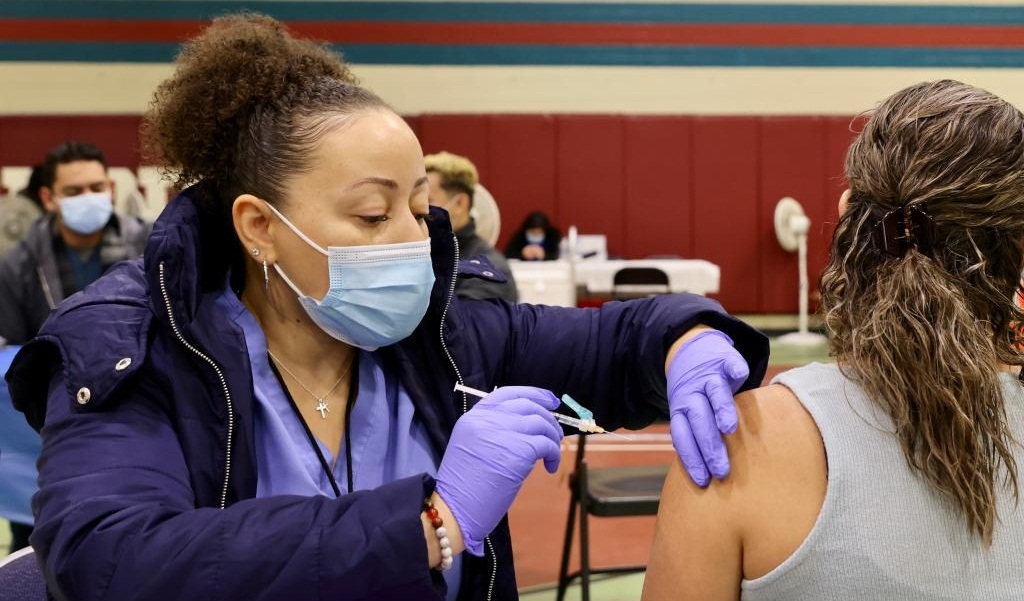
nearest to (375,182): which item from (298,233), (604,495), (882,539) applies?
(298,233)

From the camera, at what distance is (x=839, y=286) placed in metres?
1.04

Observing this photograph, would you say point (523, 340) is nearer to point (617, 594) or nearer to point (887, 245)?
point (887, 245)

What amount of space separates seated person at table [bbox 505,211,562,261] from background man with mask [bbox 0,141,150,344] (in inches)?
178

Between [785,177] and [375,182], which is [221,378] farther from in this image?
[785,177]

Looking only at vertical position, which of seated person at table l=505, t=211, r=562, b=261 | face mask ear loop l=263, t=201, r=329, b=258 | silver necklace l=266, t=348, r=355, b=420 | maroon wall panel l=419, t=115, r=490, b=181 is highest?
maroon wall panel l=419, t=115, r=490, b=181

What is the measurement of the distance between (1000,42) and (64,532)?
31.3 ft

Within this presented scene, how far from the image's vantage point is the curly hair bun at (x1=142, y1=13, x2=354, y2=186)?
1326 millimetres

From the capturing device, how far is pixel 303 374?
1.38 metres

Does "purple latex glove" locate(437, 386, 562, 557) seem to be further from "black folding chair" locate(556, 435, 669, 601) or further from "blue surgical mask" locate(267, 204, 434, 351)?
"black folding chair" locate(556, 435, 669, 601)

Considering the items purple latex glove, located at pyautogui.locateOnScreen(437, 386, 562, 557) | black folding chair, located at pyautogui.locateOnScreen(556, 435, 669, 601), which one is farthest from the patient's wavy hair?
black folding chair, located at pyautogui.locateOnScreen(556, 435, 669, 601)

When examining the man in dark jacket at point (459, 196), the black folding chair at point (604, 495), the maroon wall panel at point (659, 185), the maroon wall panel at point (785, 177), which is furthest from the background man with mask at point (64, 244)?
the maroon wall panel at point (785, 177)

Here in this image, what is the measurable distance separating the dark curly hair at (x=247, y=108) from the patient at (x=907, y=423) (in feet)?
2.22

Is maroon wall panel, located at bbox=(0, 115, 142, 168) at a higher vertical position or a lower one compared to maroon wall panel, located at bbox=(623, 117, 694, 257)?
higher

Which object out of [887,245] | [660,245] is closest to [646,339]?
→ [887,245]
